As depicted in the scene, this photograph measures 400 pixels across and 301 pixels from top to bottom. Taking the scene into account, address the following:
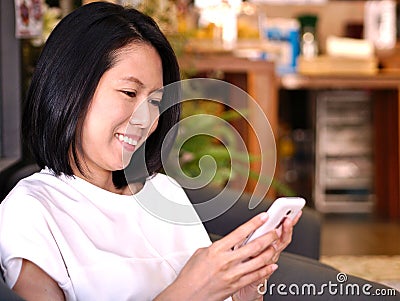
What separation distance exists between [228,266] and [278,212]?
4.1 inches

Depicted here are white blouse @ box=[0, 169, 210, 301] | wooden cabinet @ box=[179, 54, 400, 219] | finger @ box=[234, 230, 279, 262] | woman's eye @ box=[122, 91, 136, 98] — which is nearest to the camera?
finger @ box=[234, 230, 279, 262]

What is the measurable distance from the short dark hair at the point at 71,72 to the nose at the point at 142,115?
8 cm

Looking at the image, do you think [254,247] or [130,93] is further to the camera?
[130,93]

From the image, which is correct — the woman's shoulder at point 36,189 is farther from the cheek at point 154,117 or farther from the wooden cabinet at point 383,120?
the wooden cabinet at point 383,120

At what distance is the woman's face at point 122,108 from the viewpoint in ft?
4.64

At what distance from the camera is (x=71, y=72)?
4.59 ft

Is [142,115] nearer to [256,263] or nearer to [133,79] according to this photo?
[133,79]

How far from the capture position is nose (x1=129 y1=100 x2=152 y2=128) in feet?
4.70

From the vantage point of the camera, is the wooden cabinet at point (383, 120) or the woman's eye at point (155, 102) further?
the wooden cabinet at point (383, 120)

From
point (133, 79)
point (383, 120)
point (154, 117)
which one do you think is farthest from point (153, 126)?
Answer: point (383, 120)

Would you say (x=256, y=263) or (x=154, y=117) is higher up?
(x=154, y=117)

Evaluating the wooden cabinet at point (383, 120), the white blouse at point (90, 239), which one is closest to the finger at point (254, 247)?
the white blouse at point (90, 239)

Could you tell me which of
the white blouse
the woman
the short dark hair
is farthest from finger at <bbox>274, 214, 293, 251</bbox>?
the short dark hair

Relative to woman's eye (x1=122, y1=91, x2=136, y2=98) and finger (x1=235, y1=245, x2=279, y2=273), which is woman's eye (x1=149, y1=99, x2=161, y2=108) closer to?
woman's eye (x1=122, y1=91, x2=136, y2=98)
